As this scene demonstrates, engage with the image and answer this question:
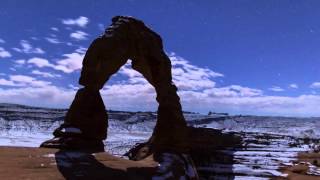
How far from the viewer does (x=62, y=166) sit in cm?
2242

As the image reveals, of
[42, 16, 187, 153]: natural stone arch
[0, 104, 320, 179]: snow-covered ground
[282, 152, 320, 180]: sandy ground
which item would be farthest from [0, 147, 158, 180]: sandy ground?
[282, 152, 320, 180]: sandy ground

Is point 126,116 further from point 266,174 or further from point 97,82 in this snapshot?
point 97,82

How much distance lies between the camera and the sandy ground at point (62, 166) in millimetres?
20344

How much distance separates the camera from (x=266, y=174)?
157ft

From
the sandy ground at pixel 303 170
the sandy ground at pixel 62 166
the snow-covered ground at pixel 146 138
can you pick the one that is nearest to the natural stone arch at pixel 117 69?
the sandy ground at pixel 62 166

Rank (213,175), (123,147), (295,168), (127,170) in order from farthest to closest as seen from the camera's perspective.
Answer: (123,147)
(295,168)
(213,175)
(127,170)

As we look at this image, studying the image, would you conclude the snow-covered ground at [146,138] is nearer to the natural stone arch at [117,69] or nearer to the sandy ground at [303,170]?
the sandy ground at [303,170]

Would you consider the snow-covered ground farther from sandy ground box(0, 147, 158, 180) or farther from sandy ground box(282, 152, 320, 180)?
sandy ground box(0, 147, 158, 180)

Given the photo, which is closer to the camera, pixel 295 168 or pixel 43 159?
pixel 43 159

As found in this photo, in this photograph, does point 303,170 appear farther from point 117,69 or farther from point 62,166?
point 62,166

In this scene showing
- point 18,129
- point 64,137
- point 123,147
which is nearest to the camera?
point 64,137

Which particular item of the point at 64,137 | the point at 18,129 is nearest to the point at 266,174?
the point at 64,137

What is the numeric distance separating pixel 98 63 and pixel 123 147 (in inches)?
1377

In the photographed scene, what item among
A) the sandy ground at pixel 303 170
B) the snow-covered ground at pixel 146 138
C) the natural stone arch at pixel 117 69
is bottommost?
the sandy ground at pixel 303 170
